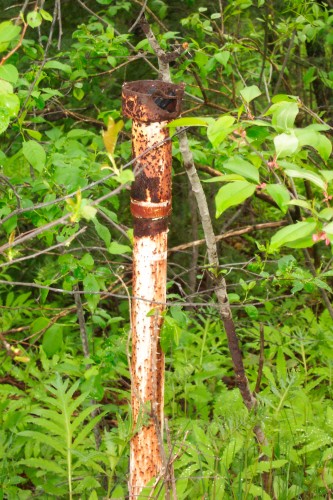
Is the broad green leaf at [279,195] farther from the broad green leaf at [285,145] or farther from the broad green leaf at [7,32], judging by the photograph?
the broad green leaf at [7,32]

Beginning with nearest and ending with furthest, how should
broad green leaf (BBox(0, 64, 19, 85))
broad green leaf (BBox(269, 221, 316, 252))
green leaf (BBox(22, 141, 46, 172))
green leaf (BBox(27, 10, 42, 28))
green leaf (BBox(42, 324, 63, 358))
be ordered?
broad green leaf (BBox(269, 221, 316, 252))
broad green leaf (BBox(0, 64, 19, 85))
green leaf (BBox(27, 10, 42, 28))
green leaf (BBox(22, 141, 46, 172))
green leaf (BBox(42, 324, 63, 358))

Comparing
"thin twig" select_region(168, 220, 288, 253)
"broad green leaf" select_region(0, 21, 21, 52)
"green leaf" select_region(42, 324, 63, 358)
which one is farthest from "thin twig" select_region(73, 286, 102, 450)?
"broad green leaf" select_region(0, 21, 21, 52)

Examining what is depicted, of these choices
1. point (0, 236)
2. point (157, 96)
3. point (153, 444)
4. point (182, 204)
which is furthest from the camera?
point (182, 204)

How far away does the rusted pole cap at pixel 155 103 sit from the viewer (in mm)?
1564

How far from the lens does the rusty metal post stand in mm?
1590

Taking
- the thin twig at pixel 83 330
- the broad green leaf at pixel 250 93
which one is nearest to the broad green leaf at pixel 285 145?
the broad green leaf at pixel 250 93

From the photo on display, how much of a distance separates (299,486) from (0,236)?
98.1 inches

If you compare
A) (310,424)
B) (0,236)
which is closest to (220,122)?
(310,424)

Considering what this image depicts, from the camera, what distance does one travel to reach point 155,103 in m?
1.57

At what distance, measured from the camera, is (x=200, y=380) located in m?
3.29

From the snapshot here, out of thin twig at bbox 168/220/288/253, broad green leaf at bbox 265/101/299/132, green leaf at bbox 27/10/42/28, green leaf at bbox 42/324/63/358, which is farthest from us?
thin twig at bbox 168/220/288/253

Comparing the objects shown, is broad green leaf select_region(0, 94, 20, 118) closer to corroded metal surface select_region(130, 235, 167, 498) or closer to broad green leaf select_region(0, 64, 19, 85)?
broad green leaf select_region(0, 64, 19, 85)

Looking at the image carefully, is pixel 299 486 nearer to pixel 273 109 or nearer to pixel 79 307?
pixel 79 307

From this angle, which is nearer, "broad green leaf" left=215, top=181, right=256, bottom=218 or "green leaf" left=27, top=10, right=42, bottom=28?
"broad green leaf" left=215, top=181, right=256, bottom=218
